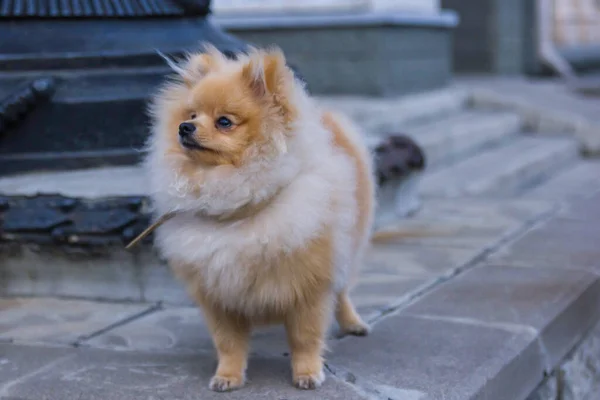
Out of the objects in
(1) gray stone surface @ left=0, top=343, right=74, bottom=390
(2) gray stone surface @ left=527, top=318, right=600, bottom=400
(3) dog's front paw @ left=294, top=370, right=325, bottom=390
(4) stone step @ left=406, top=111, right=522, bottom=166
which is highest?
(3) dog's front paw @ left=294, top=370, right=325, bottom=390

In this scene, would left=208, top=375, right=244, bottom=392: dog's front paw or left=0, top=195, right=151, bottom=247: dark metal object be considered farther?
left=0, top=195, right=151, bottom=247: dark metal object

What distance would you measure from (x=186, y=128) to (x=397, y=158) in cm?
290

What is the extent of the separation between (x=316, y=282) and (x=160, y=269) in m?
1.25

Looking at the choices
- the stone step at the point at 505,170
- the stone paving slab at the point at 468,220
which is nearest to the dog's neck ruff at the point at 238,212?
the stone paving slab at the point at 468,220

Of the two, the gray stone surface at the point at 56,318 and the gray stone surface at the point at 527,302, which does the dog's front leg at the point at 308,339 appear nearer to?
the gray stone surface at the point at 527,302

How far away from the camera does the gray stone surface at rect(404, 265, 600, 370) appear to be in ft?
11.1

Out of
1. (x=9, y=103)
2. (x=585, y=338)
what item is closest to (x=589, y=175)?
(x=585, y=338)

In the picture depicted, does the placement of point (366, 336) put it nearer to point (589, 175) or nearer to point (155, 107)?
point (155, 107)

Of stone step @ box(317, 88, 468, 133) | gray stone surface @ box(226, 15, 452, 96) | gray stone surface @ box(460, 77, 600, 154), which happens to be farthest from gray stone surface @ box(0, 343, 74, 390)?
gray stone surface @ box(460, 77, 600, 154)

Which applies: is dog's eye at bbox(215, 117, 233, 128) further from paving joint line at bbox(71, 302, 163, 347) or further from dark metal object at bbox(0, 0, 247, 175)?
dark metal object at bbox(0, 0, 247, 175)

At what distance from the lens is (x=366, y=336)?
10.8 ft

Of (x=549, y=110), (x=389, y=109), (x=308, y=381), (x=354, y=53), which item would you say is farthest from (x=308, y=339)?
(x=549, y=110)

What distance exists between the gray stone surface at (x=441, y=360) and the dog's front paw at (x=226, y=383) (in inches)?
12.3

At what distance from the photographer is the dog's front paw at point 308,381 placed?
274 cm
